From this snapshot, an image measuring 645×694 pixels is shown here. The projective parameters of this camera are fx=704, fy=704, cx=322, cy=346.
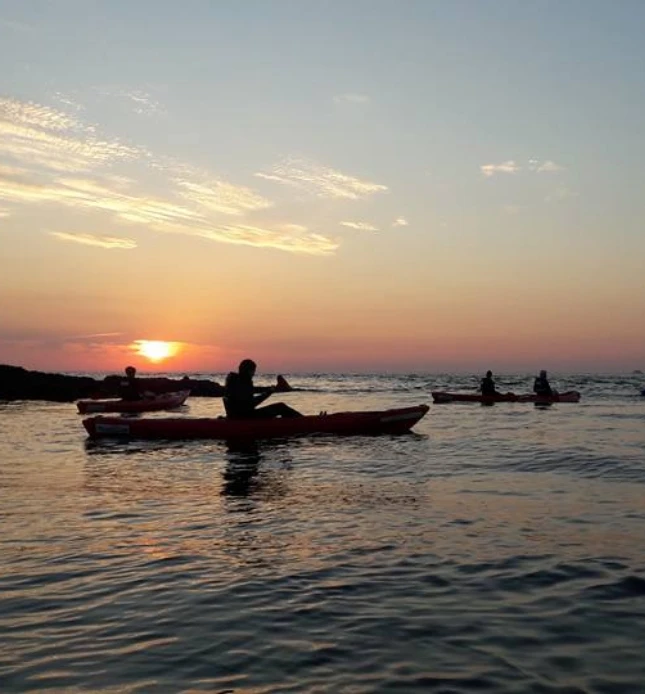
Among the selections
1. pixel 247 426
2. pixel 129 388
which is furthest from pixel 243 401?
pixel 129 388

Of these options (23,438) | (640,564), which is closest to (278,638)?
(640,564)

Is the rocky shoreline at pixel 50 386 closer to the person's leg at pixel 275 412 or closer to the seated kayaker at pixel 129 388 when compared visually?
the seated kayaker at pixel 129 388

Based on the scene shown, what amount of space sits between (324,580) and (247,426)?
1344 centimetres

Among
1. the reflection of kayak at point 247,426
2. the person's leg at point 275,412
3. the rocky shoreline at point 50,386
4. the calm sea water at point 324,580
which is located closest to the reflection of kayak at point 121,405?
the reflection of kayak at point 247,426

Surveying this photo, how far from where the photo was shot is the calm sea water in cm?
462

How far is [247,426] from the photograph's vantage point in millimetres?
19953

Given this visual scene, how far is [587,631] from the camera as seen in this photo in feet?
17.6

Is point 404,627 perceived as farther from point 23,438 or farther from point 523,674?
point 23,438

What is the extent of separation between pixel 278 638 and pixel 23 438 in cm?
1866

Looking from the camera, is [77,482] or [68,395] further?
[68,395]

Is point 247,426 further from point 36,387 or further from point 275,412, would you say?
point 36,387

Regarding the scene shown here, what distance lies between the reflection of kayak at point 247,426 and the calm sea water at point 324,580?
5.49 m

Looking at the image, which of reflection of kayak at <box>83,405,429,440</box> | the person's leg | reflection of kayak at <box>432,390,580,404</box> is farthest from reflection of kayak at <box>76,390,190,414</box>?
reflection of kayak at <box>432,390,580,404</box>

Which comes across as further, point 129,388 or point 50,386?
point 50,386
